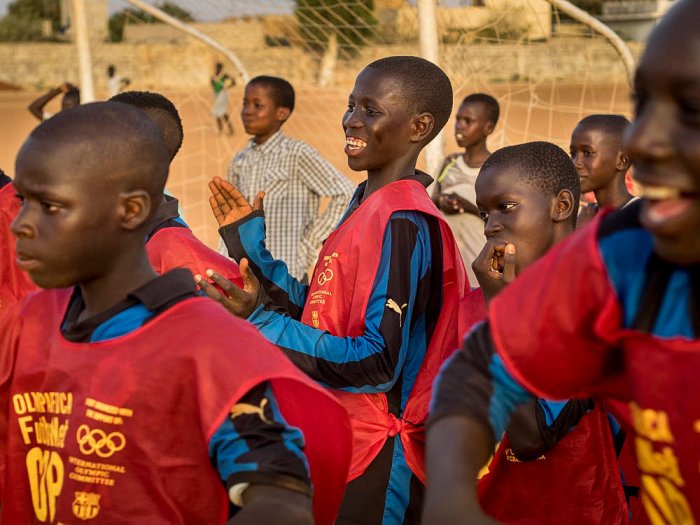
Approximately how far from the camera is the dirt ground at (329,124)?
942 cm

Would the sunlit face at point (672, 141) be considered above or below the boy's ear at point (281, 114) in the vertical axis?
above

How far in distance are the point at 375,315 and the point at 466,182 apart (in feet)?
12.5

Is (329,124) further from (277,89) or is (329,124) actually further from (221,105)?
(277,89)

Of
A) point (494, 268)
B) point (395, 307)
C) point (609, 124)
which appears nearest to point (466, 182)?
point (609, 124)

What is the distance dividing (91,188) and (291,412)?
1.99ft

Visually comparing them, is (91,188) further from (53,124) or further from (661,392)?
(661,392)

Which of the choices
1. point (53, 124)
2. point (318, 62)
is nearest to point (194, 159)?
point (318, 62)

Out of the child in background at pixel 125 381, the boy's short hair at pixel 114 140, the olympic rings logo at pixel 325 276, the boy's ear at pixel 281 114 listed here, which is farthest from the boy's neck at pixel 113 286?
the boy's ear at pixel 281 114

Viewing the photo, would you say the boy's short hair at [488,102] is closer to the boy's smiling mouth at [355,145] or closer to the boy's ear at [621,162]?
the boy's ear at [621,162]

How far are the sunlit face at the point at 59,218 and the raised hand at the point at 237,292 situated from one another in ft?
2.64

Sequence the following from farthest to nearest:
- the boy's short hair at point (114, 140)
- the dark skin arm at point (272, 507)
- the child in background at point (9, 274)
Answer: the child in background at point (9, 274) → the boy's short hair at point (114, 140) → the dark skin arm at point (272, 507)

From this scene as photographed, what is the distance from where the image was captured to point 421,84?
13.3ft

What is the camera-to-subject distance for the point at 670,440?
179 centimetres

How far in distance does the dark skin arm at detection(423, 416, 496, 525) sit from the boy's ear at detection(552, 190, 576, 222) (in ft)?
6.16
